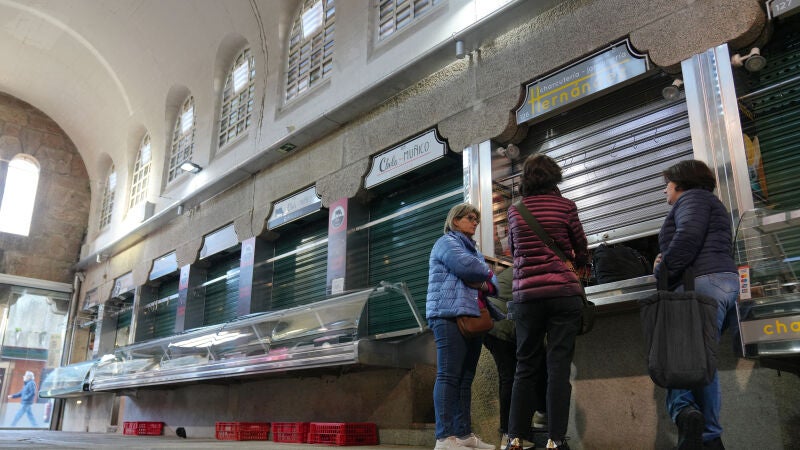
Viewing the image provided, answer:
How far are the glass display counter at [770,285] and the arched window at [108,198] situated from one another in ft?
48.6

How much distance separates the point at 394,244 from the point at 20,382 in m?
13.3

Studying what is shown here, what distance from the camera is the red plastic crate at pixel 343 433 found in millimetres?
5627

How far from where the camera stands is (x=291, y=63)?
1016 cm

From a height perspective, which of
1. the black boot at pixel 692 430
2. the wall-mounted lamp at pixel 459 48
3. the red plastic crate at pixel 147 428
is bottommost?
the red plastic crate at pixel 147 428

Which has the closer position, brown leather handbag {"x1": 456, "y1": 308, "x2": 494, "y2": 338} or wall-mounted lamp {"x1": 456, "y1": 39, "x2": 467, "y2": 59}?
brown leather handbag {"x1": 456, "y1": 308, "x2": 494, "y2": 338}

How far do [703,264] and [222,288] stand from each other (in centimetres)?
873

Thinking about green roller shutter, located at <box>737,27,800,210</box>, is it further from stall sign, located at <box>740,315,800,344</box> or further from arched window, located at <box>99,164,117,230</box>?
arched window, located at <box>99,164,117,230</box>

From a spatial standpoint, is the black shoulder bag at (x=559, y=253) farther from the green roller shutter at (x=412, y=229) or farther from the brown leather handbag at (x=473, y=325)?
the green roller shutter at (x=412, y=229)

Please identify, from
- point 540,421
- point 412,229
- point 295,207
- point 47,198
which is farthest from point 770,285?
point 47,198

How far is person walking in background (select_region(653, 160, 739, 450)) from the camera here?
122 inches

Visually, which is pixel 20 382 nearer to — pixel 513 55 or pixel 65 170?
pixel 65 170

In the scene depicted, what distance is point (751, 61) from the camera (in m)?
4.59

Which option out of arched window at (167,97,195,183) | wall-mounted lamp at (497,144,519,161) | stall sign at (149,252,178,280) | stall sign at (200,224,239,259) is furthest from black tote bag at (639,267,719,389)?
arched window at (167,97,195,183)

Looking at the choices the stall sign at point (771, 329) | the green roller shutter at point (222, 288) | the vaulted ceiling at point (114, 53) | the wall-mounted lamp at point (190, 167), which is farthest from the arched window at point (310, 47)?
the stall sign at point (771, 329)
